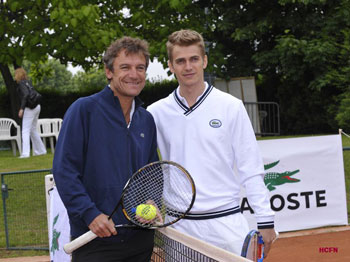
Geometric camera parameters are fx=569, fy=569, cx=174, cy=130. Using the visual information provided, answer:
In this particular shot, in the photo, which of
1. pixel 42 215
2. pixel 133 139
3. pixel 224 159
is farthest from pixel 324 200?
pixel 133 139

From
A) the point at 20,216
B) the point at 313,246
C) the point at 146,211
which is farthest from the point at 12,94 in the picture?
the point at 146,211

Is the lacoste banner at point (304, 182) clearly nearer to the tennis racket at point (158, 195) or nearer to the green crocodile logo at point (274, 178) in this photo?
the green crocodile logo at point (274, 178)

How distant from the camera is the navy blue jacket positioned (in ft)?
9.95

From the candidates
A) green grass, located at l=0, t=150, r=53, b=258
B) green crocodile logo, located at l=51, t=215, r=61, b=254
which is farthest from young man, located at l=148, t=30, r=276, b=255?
green grass, located at l=0, t=150, r=53, b=258

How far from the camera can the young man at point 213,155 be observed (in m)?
3.61

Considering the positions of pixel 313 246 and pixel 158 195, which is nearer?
pixel 158 195

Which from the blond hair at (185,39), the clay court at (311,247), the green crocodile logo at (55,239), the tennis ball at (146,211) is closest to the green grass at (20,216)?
the clay court at (311,247)

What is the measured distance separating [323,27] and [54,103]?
10.3 m

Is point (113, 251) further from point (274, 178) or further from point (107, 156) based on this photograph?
point (274, 178)

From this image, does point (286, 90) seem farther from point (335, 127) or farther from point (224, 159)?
point (224, 159)

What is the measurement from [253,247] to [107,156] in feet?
3.58

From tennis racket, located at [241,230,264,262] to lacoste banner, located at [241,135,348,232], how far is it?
12.7 ft

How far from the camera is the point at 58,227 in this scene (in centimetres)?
497

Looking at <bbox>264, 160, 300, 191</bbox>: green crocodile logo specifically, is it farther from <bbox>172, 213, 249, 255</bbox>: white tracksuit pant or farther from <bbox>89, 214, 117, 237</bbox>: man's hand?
<bbox>89, 214, 117, 237</bbox>: man's hand
